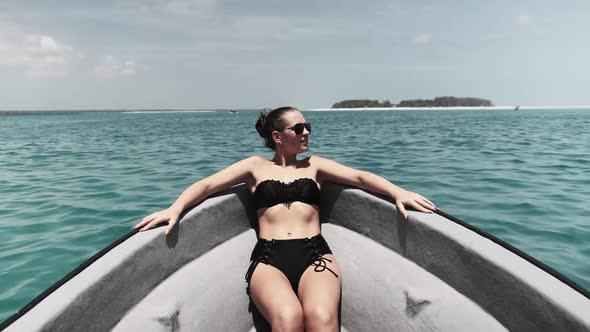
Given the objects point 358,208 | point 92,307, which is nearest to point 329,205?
point 358,208

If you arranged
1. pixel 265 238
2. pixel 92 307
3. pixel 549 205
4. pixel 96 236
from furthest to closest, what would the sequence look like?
1. pixel 549 205
2. pixel 96 236
3. pixel 265 238
4. pixel 92 307

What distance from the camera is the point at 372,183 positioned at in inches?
→ 106

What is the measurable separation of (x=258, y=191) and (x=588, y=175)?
881 cm

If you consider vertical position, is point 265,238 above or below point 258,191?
below

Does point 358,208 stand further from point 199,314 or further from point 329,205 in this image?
point 199,314

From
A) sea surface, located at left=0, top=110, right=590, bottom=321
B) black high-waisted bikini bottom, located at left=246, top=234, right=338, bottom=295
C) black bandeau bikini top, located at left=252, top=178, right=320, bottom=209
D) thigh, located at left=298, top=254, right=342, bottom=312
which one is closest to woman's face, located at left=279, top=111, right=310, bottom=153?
black bandeau bikini top, located at left=252, top=178, right=320, bottom=209

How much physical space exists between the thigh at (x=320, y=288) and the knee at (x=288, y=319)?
0.09 metres

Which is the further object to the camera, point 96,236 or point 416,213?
point 96,236

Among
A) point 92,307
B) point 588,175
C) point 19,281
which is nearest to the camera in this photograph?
point 92,307

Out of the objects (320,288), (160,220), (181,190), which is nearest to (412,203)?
(320,288)

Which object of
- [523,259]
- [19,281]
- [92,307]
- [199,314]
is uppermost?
[523,259]

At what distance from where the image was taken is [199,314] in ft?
7.60

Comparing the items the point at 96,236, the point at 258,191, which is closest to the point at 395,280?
the point at 258,191

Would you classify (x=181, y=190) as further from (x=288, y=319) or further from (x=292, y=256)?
(x=288, y=319)
